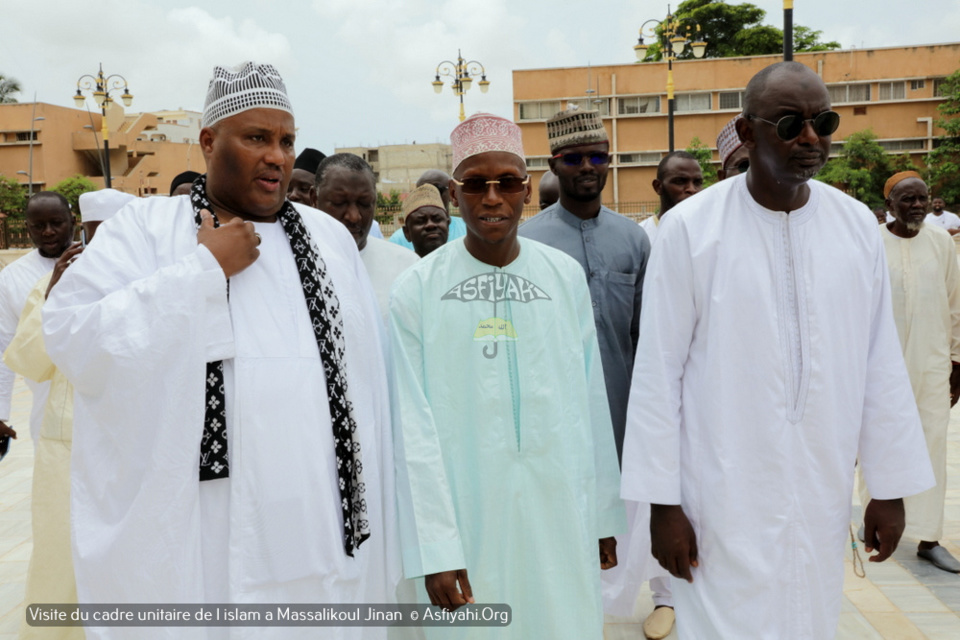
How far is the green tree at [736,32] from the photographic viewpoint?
51.3 metres

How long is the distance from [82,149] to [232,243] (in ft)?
180

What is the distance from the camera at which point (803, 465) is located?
8.34 feet

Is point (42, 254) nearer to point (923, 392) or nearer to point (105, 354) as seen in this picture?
point (105, 354)

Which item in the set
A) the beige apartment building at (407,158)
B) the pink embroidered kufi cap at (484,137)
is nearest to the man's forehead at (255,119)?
the pink embroidered kufi cap at (484,137)

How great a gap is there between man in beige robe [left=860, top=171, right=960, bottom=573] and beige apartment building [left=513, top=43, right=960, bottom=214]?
4085 centimetres

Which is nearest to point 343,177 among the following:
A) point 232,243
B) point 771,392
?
point 232,243

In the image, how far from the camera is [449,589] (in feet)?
8.38

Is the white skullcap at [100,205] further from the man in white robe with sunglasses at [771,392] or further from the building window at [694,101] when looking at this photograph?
the building window at [694,101]

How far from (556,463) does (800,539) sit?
768 mm

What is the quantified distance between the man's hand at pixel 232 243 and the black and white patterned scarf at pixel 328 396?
0.54 feet

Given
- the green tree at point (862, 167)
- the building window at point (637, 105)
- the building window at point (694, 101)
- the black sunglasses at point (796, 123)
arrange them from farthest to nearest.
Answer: the building window at point (637, 105), the building window at point (694, 101), the green tree at point (862, 167), the black sunglasses at point (796, 123)

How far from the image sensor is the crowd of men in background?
7.70 feet

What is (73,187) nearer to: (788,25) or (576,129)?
(788,25)

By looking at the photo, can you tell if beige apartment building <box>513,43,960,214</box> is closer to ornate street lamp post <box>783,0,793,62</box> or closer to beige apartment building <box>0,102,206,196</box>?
beige apartment building <box>0,102,206,196</box>
